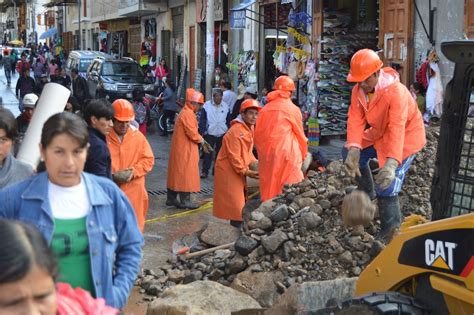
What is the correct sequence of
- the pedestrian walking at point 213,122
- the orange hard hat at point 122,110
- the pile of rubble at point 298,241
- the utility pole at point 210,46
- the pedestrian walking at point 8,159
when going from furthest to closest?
the utility pole at point 210,46, the pedestrian walking at point 213,122, the orange hard hat at point 122,110, the pile of rubble at point 298,241, the pedestrian walking at point 8,159

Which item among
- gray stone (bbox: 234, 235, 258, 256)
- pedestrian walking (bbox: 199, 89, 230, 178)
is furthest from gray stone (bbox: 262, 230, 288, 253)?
pedestrian walking (bbox: 199, 89, 230, 178)

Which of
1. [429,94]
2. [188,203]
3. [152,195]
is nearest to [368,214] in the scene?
[188,203]

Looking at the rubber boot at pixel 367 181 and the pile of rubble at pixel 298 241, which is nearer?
the rubber boot at pixel 367 181

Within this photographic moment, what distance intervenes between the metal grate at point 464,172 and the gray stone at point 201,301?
243 cm

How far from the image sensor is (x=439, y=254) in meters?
3.59

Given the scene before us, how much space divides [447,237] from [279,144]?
16.1 feet

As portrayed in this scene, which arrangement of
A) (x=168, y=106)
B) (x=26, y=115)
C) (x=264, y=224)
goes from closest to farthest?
(x=264, y=224) → (x=26, y=115) → (x=168, y=106)

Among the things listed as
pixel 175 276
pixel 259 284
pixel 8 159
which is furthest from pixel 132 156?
pixel 8 159

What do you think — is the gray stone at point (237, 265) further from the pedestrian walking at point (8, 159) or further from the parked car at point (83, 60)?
the parked car at point (83, 60)

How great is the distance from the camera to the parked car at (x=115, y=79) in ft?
77.0

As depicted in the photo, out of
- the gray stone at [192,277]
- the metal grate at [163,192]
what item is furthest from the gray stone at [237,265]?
the metal grate at [163,192]

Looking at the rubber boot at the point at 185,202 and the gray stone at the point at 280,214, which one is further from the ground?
the gray stone at the point at 280,214

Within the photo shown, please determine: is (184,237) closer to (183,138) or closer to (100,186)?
(183,138)

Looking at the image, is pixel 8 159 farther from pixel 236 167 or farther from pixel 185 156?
pixel 185 156
